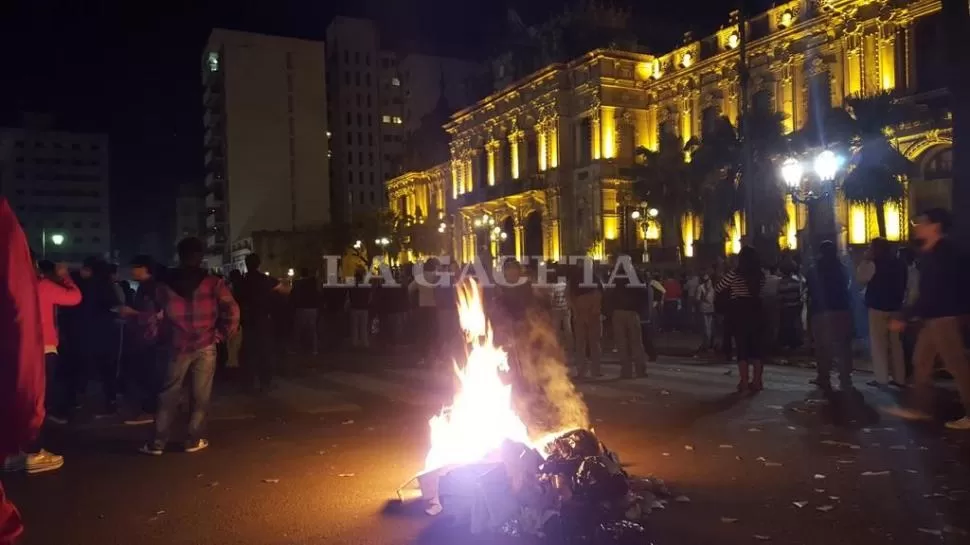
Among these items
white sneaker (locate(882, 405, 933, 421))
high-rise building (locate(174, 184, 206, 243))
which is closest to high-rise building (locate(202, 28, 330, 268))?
high-rise building (locate(174, 184, 206, 243))

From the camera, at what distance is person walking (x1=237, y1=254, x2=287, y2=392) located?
1166 cm

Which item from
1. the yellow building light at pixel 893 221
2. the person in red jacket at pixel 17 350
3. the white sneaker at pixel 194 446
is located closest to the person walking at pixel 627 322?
the white sneaker at pixel 194 446

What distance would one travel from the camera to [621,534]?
4734 mm

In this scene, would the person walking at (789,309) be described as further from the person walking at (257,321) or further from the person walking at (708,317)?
the person walking at (257,321)

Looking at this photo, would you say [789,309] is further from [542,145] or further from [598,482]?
[542,145]

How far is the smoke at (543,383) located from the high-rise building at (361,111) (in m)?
90.1

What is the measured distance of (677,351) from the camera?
58.0ft

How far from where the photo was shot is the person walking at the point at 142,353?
9320mm

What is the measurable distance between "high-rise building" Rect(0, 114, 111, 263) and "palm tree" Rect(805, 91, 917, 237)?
3984 inches

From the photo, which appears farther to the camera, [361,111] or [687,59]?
[361,111]

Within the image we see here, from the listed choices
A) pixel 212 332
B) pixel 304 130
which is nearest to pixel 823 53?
pixel 212 332

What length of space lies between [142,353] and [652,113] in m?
39.9

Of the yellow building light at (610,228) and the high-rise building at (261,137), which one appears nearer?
the yellow building light at (610,228)

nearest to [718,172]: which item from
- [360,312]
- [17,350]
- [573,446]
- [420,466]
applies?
[360,312]
